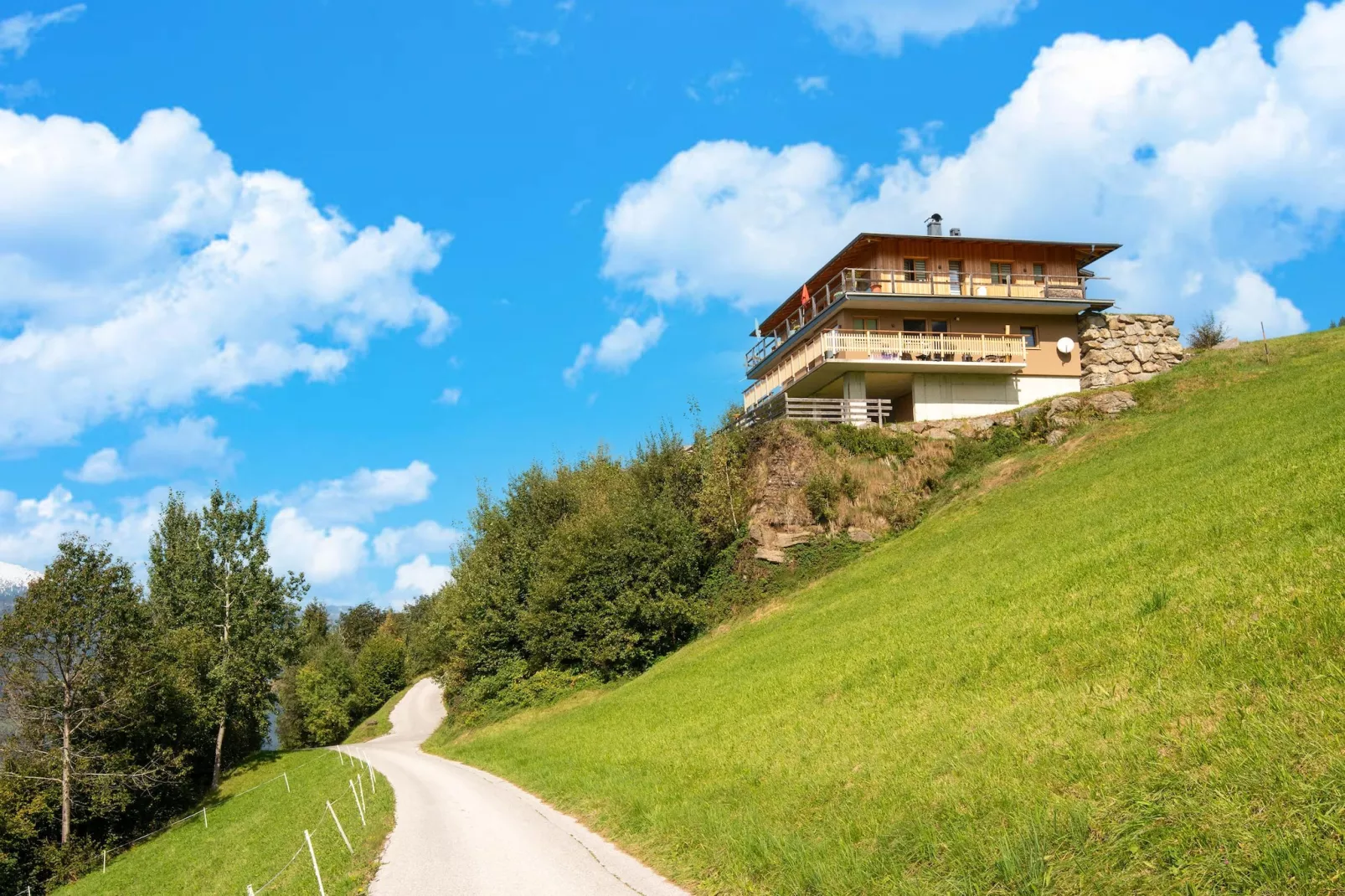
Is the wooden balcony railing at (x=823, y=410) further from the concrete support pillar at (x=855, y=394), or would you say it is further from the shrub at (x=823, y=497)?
the shrub at (x=823, y=497)

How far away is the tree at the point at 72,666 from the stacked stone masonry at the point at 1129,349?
1957 inches

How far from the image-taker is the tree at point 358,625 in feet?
360

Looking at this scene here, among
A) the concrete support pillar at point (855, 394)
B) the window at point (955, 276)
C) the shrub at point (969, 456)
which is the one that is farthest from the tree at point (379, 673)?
the window at point (955, 276)

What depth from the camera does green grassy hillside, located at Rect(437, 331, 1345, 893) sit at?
696 cm

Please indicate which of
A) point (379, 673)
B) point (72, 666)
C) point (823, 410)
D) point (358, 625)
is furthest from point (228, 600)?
point (358, 625)

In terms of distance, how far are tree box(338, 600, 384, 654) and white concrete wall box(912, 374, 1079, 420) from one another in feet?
301

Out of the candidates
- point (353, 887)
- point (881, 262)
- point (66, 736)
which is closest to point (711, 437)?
point (881, 262)

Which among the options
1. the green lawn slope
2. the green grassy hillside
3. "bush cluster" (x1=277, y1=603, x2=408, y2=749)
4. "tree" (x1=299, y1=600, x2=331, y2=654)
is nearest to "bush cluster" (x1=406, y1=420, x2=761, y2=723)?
the green lawn slope

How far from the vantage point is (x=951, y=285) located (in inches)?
1645

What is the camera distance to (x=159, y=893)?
25.3m

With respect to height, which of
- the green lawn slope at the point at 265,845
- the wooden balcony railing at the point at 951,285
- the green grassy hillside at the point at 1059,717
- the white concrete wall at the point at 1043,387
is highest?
the wooden balcony railing at the point at 951,285

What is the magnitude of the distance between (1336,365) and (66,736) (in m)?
52.3

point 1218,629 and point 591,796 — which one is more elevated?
point 1218,629

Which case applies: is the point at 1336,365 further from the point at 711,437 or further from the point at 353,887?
the point at 353,887
